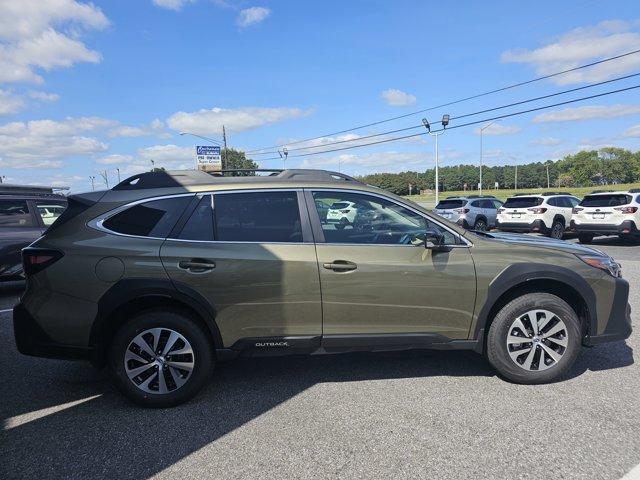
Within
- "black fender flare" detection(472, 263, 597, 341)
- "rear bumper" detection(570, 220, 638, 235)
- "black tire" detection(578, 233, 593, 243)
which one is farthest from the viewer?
"black tire" detection(578, 233, 593, 243)

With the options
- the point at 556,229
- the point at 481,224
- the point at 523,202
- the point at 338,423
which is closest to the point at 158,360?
the point at 338,423

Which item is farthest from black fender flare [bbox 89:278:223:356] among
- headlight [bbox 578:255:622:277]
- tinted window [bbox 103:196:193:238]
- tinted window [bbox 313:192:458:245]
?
headlight [bbox 578:255:622:277]

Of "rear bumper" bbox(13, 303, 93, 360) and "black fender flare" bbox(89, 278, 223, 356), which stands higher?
"black fender flare" bbox(89, 278, 223, 356)

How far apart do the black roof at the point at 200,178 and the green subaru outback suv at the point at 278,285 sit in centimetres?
2

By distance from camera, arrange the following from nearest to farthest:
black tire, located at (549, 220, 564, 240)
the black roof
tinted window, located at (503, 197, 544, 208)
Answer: the black roof < black tire, located at (549, 220, 564, 240) < tinted window, located at (503, 197, 544, 208)

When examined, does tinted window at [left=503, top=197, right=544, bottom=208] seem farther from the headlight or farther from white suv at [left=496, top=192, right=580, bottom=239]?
the headlight

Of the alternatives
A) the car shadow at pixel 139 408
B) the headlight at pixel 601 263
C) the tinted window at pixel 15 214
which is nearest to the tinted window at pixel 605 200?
the car shadow at pixel 139 408

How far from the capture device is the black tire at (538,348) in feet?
12.9

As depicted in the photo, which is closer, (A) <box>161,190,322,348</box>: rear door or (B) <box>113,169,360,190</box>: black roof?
(A) <box>161,190,322,348</box>: rear door

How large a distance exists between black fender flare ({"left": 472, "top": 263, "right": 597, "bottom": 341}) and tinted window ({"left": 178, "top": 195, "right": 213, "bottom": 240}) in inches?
91.9

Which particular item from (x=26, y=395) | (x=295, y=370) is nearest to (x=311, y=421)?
(x=295, y=370)

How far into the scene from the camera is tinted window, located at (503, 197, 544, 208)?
17.1 m

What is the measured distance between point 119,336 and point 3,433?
990 millimetres

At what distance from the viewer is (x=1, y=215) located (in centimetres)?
771
